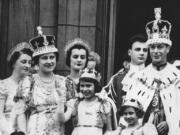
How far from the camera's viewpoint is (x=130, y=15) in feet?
53.8

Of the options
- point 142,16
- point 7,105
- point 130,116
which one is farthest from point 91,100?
point 142,16

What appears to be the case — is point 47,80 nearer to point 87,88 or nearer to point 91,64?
point 87,88

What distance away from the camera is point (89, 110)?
1269cm

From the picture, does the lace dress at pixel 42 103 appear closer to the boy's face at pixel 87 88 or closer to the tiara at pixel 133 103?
the boy's face at pixel 87 88

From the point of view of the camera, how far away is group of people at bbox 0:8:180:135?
40.5ft

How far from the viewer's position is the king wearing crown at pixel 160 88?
12336 mm

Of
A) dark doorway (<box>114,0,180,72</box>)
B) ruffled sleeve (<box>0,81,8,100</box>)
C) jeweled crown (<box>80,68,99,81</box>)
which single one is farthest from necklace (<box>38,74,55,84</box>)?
dark doorway (<box>114,0,180,72</box>)

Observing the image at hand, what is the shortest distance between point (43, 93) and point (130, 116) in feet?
4.19

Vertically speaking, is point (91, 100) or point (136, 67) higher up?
point (136, 67)

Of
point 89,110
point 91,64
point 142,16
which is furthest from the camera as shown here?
point 142,16

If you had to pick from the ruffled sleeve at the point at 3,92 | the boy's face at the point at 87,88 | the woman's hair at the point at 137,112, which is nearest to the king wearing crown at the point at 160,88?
the woman's hair at the point at 137,112

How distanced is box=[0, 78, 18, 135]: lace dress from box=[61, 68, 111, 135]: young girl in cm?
82

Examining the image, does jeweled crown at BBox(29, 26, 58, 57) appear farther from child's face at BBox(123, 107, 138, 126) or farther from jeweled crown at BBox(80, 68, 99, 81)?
child's face at BBox(123, 107, 138, 126)

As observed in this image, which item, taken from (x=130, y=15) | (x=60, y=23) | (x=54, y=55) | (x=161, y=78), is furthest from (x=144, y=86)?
(x=130, y=15)
